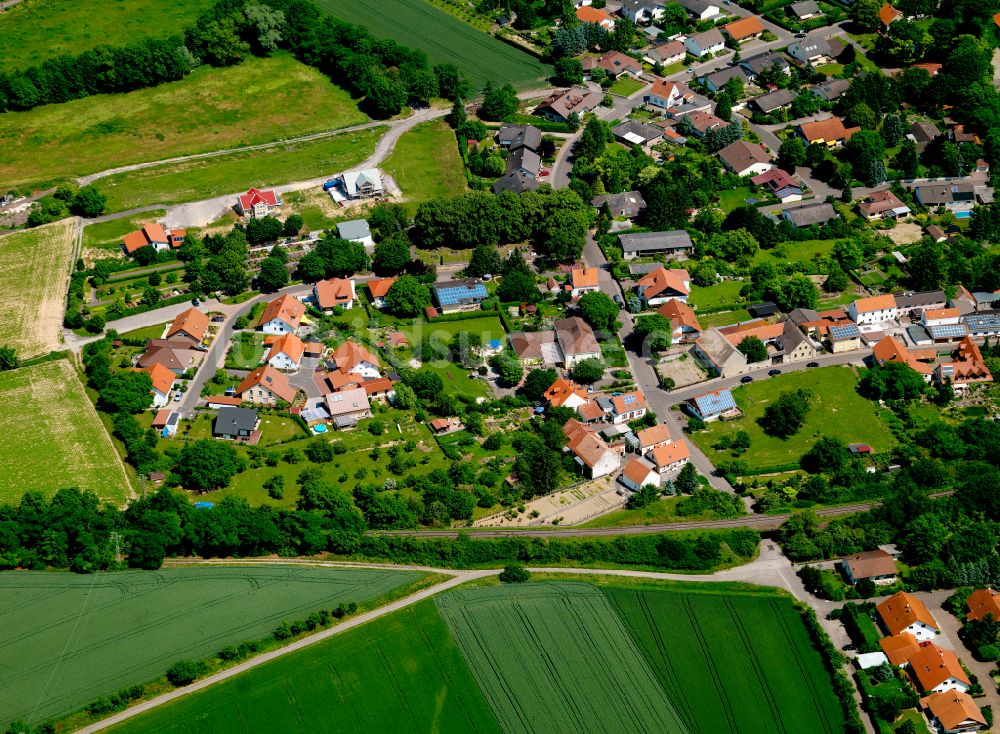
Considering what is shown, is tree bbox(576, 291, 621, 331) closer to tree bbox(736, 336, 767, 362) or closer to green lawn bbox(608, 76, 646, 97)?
tree bbox(736, 336, 767, 362)

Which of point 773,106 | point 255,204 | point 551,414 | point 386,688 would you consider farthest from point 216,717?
point 773,106

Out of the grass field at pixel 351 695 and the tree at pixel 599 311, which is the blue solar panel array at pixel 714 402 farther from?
the grass field at pixel 351 695

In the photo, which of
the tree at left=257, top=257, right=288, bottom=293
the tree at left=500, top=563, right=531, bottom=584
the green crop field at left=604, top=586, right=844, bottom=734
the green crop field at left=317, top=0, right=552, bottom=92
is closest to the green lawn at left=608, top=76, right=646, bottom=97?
the green crop field at left=317, top=0, right=552, bottom=92

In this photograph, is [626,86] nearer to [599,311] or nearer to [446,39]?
[446,39]

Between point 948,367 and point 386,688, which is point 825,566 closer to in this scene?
point 948,367

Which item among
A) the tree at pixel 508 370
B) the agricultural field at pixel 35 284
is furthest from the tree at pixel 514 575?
the agricultural field at pixel 35 284

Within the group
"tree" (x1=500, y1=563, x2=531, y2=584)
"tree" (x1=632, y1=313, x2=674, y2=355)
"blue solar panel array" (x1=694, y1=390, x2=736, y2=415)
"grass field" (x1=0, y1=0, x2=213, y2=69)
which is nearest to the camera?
"tree" (x1=500, y1=563, x2=531, y2=584)
